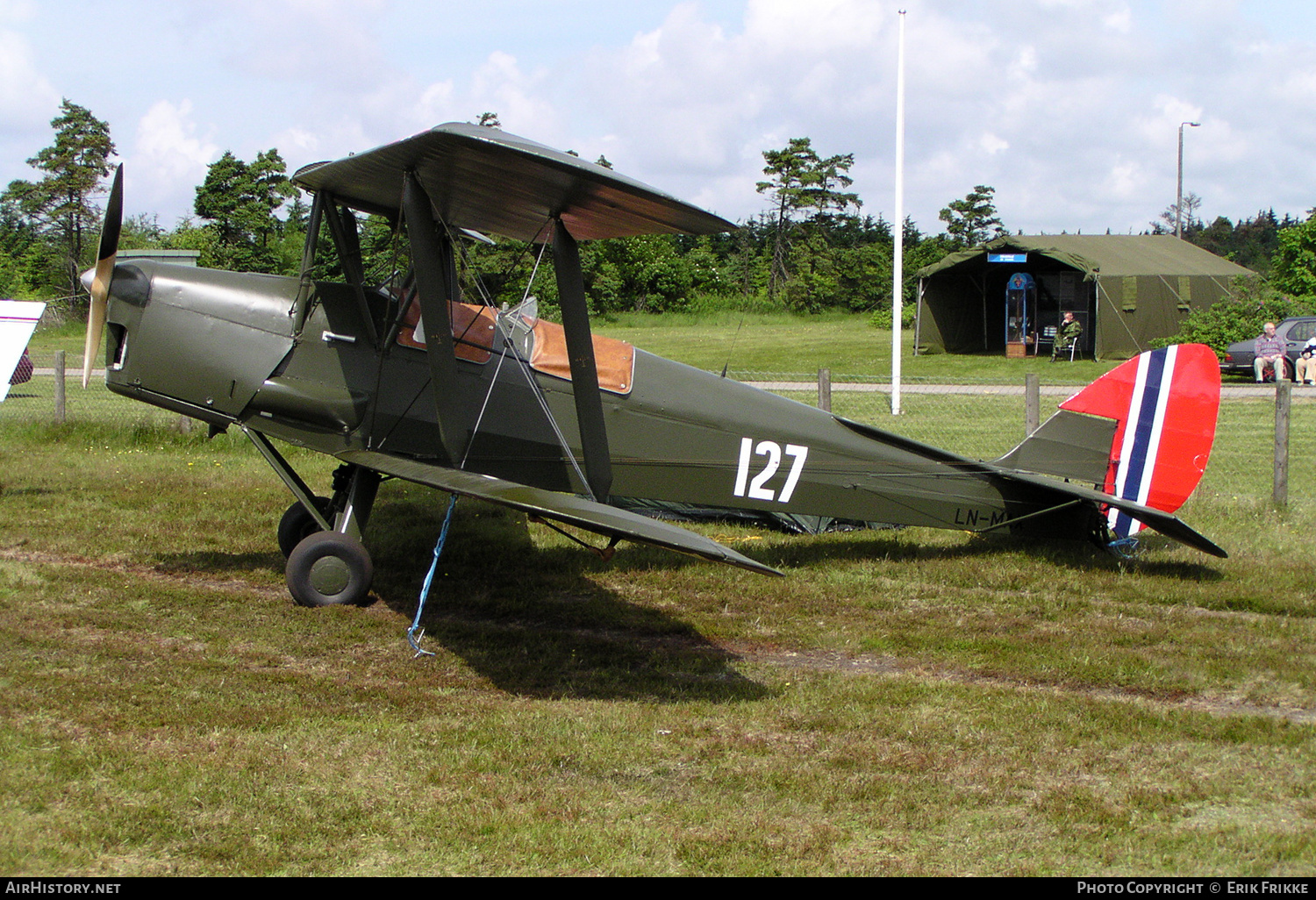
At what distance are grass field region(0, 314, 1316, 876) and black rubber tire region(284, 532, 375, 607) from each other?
0.47 feet

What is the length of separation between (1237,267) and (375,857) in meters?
31.3

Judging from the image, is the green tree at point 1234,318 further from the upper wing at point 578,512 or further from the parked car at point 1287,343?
the upper wing at point 578,512

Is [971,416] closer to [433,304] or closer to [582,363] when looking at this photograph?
[582,363]

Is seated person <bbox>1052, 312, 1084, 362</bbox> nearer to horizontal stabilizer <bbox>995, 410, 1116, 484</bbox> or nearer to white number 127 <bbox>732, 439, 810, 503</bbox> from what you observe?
horizontal stabilizer <bbox>995, 410, 1116, 484</bbox>

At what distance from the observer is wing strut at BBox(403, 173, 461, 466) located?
554cm

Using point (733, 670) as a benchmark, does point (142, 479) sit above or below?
above

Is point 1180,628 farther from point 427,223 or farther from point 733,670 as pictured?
point 427,223

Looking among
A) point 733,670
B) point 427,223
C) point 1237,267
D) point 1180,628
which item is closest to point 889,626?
point 733,670

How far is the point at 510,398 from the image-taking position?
6680 millimetres

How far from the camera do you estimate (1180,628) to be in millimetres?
6078

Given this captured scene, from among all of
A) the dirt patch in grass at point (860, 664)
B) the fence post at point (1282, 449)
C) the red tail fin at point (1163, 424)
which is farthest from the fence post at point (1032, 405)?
the dirt patch in grass at point (860, 664)

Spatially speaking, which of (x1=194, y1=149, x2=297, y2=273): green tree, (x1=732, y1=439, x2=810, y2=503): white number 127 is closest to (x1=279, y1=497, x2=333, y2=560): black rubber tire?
(x1=732, y1=439, x2=810, y2=503): white number 127

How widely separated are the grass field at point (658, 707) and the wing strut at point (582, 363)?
90 centimetres

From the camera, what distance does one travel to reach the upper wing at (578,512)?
4.35m
